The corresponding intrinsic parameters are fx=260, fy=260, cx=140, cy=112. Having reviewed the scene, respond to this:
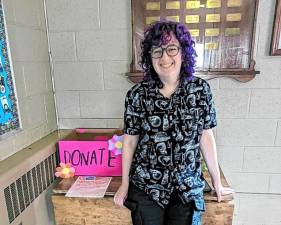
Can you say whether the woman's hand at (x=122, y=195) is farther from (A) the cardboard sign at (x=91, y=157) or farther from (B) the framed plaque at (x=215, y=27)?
(B) the framed plaque at (x=215, y=27)

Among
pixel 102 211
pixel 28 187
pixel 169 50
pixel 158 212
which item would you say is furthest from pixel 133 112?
pixel 28 187

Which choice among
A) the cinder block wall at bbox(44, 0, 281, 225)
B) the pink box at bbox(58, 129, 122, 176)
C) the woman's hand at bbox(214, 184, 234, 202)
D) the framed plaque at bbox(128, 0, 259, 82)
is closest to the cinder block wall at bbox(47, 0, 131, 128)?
the cinder block wall at bbox(44, 0, 281, 225)

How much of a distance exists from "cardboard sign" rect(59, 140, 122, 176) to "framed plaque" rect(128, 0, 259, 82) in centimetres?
64

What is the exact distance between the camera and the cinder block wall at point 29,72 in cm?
129

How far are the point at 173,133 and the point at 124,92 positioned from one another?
0.67 metres

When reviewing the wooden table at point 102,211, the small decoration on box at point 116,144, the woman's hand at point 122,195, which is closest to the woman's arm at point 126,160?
the woman's hand at point 122,195

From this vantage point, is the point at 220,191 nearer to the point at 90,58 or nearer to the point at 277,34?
the point at 277,34

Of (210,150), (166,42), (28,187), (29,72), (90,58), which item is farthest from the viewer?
(90,58)

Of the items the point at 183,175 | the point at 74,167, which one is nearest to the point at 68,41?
the point at 74,167

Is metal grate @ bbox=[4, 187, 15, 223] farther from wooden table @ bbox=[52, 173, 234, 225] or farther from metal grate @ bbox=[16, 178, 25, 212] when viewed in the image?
wooden table @ bbox=[52, 173, 234, 225]

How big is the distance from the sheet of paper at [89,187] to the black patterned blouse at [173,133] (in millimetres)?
313

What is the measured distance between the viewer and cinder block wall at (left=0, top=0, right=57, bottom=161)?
4.23 ft

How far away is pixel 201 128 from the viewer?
3.71 feet

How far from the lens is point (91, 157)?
1.48m
